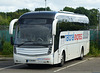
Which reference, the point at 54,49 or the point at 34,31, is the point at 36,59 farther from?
the point at 34,31

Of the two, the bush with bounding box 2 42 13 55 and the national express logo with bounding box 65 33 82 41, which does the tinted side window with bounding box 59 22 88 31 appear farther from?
the bush with bounding box 2 42 13 55

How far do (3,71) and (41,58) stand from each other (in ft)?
6.46

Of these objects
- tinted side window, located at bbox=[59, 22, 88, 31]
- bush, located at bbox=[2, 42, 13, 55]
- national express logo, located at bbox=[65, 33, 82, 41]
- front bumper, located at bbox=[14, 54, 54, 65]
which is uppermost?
tinted side window, located at bbox=[59, 22, 88, 31]

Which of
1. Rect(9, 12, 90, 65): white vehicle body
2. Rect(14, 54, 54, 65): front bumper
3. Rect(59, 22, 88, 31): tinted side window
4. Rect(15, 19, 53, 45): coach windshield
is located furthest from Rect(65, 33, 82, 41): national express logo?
Rect(14, 54, 54, 65): front bumper

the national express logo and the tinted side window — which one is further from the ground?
the tinted side window

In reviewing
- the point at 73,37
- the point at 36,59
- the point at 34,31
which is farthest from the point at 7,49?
the point at 36,59

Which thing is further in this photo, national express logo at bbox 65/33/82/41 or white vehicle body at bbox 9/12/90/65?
national express logo at bbox 65/33/82/41

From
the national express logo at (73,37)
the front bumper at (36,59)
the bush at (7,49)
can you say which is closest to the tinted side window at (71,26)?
the national express logo at (73,37)

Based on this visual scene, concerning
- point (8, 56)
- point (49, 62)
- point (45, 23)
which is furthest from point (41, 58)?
point (8, 56)

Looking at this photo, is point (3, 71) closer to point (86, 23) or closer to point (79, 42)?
point (79, 42)

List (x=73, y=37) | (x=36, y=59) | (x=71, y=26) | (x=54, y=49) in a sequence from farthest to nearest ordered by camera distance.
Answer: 1. (x=73, y=37)
2. (x=71, y=26)
3. (x=54, y=49)
4. (x=36, y=59)

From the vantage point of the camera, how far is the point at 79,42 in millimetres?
20422

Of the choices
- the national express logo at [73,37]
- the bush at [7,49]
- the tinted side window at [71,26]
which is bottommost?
the bush at [7,49]

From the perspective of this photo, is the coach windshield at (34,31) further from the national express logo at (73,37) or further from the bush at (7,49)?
the bush at (7,49)
